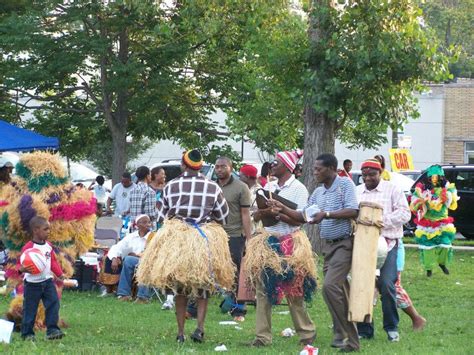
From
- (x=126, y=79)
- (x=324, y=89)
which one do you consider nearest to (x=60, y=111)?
(x=126, y=79)

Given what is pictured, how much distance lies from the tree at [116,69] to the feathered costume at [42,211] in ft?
41.1

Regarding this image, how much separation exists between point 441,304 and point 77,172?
2410 centimetres

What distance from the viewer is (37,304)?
35.3 feet

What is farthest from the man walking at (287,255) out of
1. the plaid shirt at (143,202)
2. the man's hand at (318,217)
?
the plaid shirt at (143,202)

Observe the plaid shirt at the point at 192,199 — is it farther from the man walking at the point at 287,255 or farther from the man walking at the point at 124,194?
the man walking at the point at 124,194

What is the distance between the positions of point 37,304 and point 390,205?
3.68m

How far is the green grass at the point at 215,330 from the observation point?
33.6 feet

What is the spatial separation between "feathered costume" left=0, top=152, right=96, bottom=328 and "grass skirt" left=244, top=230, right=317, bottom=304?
2194mm

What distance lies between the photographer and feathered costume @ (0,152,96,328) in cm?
1144

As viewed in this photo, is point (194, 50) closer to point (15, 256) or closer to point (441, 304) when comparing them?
point (441, 304)

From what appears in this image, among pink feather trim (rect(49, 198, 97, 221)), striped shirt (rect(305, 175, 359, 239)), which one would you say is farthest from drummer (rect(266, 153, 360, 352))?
pink feather trim (rect(49, 198, 97, 221))

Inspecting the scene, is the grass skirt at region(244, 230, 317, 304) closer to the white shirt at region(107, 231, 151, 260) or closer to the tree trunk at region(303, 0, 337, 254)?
the white shirt at region(107, 231, 151, 260)

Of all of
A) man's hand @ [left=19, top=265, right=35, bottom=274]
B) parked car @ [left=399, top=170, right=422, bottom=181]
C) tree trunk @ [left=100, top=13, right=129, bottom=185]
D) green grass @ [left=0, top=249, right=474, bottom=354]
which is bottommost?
green grass @ [left=0, top=249, right=474, bottom=354]

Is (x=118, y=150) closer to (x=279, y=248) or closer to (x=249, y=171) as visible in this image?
(x=249, y=171)
